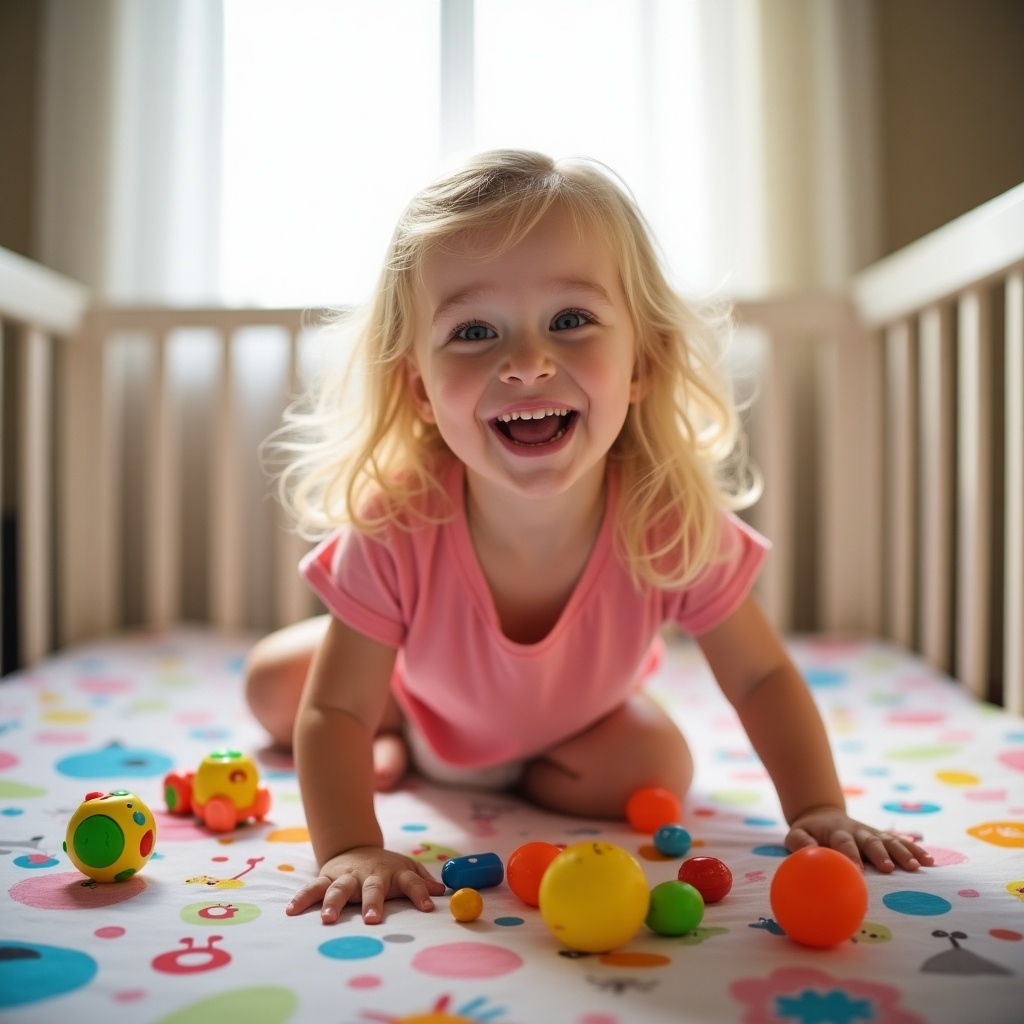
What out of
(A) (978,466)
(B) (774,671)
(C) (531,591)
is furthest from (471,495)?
(A) (978,466)

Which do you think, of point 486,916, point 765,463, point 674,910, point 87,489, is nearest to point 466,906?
point 486,916

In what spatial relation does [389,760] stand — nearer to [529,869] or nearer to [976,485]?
[529,869]

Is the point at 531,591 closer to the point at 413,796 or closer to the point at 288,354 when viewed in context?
the point at 413,796

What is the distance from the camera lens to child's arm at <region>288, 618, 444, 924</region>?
74cm

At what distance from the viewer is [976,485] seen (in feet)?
4.42

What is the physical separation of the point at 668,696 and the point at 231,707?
1.85 feet

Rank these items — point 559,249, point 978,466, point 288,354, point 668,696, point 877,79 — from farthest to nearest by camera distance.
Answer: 1. point 877,79
2. point 288,354
3. point 668,696
4. point 978,466
5. point 559,249

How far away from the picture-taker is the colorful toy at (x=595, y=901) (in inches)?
25.1

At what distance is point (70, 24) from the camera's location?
6.16ft

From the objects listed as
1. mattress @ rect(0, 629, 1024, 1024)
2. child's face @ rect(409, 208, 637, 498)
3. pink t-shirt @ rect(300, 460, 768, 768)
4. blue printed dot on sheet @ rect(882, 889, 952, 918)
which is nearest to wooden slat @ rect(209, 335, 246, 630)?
mattress @ rect(0, 629, 1024, 1024)

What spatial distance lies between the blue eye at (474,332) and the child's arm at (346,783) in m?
0.27

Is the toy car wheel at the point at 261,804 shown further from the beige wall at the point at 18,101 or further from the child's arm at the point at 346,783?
the beige wall at the point at 18,101

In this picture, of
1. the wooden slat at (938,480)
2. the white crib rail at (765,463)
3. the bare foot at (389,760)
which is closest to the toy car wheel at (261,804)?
the bare foot at (389,760)

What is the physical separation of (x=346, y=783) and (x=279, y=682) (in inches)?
14.0
